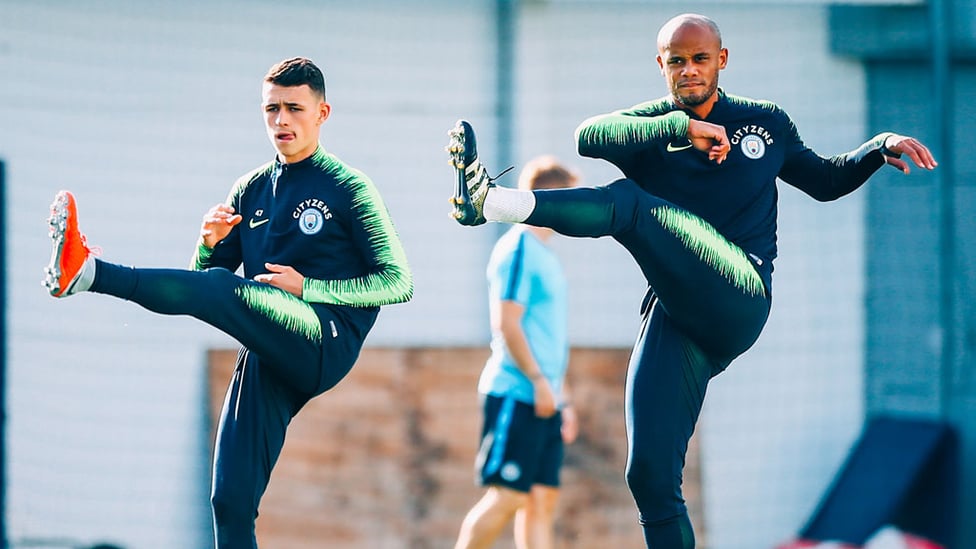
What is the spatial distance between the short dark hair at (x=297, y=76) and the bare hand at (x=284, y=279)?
0.55 meters

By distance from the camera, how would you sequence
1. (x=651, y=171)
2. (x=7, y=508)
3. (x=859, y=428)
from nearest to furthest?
1. (x=651, y=171)
2. (x=7, y=508)
3. (x=859, y=428)

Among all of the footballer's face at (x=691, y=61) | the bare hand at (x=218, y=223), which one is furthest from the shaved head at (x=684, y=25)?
the bare hand at (x=218, y=223)

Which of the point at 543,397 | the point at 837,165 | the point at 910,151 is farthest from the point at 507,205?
the point at 543,397

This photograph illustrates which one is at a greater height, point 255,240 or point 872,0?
point 872,0

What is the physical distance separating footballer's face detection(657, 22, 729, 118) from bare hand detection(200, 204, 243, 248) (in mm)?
1355

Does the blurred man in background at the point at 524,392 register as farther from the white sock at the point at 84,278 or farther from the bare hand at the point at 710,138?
the white sock at the point at 84,278

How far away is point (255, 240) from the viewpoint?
4.57 meters

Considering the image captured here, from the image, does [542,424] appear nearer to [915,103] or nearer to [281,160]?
[281,160]

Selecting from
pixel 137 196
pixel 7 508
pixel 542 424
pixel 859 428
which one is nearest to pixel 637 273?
pixel 859 428

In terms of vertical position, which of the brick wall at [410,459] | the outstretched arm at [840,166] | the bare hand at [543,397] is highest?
the outstretched arm at [840,166]

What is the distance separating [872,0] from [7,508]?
507 centimetres

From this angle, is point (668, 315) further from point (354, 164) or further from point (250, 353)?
point (354, 164)

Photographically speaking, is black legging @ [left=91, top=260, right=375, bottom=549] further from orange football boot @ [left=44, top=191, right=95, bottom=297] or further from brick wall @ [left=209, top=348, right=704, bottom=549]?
brick wall @ [left=209, top=348, right=704, bottom=549]

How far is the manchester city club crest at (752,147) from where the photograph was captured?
4.36 meters
